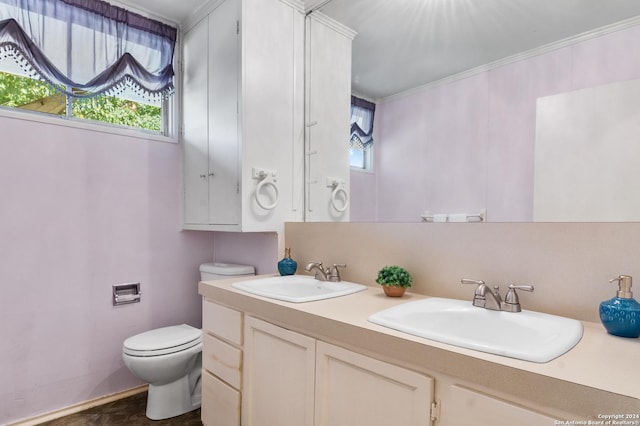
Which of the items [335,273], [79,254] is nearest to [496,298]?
[335,273]

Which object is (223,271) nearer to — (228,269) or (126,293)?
(228,269)

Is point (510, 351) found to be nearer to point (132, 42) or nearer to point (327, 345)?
point (327, 345)

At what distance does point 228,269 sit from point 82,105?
4.35 feet

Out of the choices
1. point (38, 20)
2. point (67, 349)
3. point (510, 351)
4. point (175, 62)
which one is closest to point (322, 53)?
point (175, 62)

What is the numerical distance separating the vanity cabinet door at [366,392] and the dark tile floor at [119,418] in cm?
122

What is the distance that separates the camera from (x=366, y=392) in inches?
39.4

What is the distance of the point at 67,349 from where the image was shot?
200 centimetres

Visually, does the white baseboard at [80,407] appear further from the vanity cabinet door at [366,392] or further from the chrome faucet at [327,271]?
the vanity cabinet door at [366,392]

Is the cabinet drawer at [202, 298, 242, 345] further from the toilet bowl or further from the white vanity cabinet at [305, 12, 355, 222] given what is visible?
the white vanity cabinet at [305, 12, 355, 222]

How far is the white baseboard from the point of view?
1.88m

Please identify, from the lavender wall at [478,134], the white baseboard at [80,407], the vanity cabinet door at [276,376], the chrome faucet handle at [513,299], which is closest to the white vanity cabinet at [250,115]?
the lavender wall at [478,134]

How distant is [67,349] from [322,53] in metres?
2.28

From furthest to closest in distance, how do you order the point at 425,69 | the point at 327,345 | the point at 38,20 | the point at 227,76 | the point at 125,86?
the point at 125,86, the point at 227,76, the point at 38,20, the point at 425,69, the point at 327,345

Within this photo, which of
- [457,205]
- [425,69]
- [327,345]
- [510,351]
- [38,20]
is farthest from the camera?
[38,20]
